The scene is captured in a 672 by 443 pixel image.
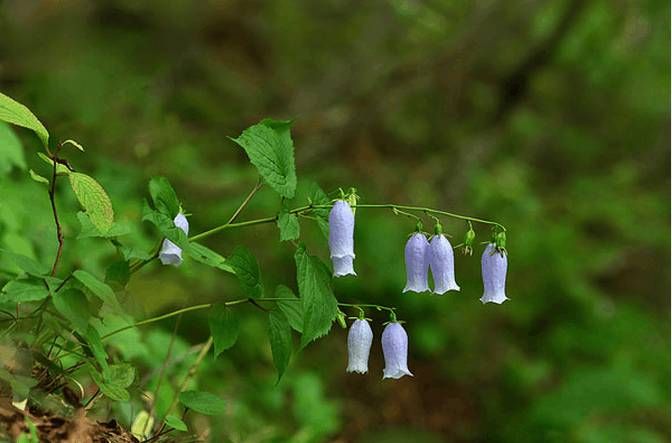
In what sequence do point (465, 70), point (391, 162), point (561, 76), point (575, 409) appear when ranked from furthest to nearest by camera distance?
point (561, 76)
point (391, 162)
point (465, 70)
point (575, 409)

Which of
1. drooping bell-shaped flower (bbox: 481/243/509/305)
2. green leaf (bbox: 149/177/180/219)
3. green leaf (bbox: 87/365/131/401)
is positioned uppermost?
green leaf (bbox: 149/177/180/219)

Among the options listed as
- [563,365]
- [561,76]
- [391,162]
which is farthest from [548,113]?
[563,365]

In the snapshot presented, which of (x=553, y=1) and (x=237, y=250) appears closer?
(x=237, y=250)

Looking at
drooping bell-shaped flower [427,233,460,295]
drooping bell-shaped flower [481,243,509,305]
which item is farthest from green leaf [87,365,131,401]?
drooping bell-shaped flower [481,243,509,305]

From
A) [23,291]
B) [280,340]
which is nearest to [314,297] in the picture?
[280,340]

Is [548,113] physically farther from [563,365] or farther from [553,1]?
[563,365]

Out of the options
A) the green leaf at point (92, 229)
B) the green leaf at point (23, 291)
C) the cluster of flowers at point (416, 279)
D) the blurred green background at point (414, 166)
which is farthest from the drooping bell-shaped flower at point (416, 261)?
the blurred green background at point (414, 166)

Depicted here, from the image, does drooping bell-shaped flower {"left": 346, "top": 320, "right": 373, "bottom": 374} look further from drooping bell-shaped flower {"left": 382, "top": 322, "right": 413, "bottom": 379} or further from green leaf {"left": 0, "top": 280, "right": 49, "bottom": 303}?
green leaf {"left": 0, "top": 280, "right": 49, "bottom": 303}

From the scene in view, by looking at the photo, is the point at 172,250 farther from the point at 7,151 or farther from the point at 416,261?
the point at 7,151
